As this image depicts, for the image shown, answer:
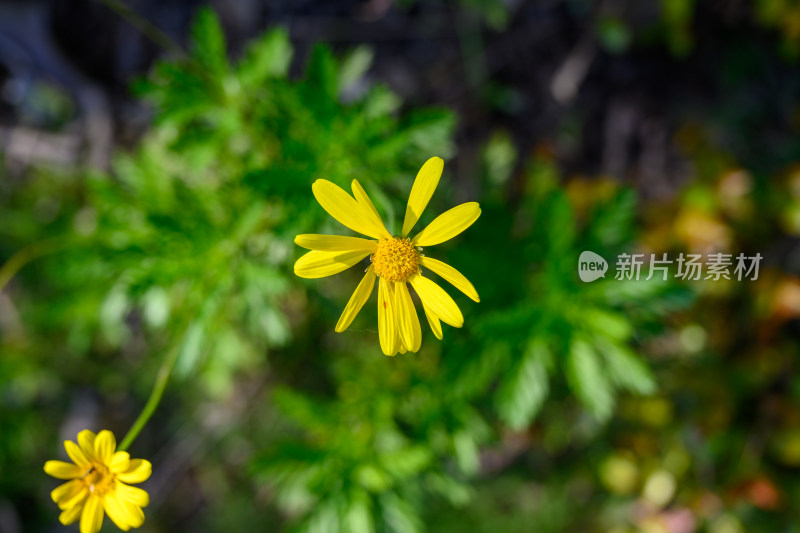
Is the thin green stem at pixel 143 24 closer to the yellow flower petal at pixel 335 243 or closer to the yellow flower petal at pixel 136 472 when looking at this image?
the yellow flower petal at pixel 335 243

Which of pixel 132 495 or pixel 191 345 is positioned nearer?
pixel 132 495

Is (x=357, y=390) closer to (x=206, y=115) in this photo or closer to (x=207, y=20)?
(x=206, y=115)

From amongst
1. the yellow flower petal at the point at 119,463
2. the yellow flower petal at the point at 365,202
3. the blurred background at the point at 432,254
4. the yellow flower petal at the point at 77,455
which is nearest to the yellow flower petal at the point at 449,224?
the yellow flower petal at the point at 365,202

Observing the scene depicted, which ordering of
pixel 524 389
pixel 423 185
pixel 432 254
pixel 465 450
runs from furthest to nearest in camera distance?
pixel 465 450 → pixel 432 254 → pixel 524 389 → pixel 423 185

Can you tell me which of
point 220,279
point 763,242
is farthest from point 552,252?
point 763,242

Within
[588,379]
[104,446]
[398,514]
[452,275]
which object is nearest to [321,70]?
[452,275]

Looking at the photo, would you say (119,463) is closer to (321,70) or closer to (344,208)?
(344,208)

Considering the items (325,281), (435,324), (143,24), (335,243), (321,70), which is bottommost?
(435,324)

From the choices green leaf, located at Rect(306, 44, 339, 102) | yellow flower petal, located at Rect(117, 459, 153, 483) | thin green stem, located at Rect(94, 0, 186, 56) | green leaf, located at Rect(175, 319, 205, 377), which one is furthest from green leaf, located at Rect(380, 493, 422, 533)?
thin green stem, located at Rect(94, 0, 186, 56)
